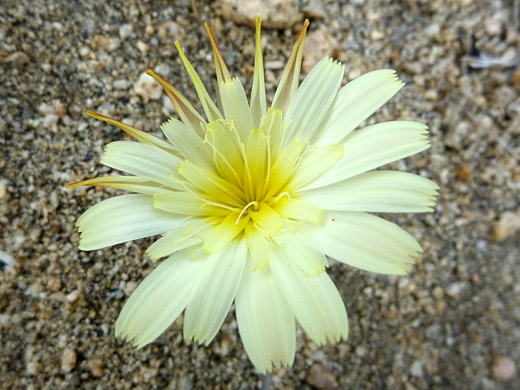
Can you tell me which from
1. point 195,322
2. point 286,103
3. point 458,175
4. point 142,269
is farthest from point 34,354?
point 458,175

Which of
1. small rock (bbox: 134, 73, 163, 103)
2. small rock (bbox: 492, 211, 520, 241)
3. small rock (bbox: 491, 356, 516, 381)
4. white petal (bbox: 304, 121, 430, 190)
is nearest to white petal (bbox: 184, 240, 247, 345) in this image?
white petal (bbox: 304, 121, 430, 190)

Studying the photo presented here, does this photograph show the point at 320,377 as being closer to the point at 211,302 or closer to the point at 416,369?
the point at 416,369

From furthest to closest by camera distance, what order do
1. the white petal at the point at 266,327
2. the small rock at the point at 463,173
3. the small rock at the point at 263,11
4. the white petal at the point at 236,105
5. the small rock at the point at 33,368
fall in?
1. the small rock at the point at 463,173
2. the small rock at the point at 263,11
3. the small rock at the point at 33,368
4. the white petal at the point at 236,105
5. the white petal at the point at 266,327

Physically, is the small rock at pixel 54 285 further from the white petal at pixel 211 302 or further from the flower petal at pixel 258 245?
the flower petal at pixel 258 245

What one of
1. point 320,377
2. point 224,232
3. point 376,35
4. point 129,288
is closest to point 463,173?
point 376,35

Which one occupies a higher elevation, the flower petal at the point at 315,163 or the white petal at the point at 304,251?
the flower petal at the point at 315,163

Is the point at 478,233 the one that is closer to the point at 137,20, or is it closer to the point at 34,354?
the point at 137,20

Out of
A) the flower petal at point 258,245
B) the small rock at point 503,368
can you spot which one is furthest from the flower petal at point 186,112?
the small rock at point 503,368

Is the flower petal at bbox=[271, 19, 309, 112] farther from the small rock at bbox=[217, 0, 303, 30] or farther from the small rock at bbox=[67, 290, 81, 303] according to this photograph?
the small rock at bbox=[67, 290, 81, 303]
